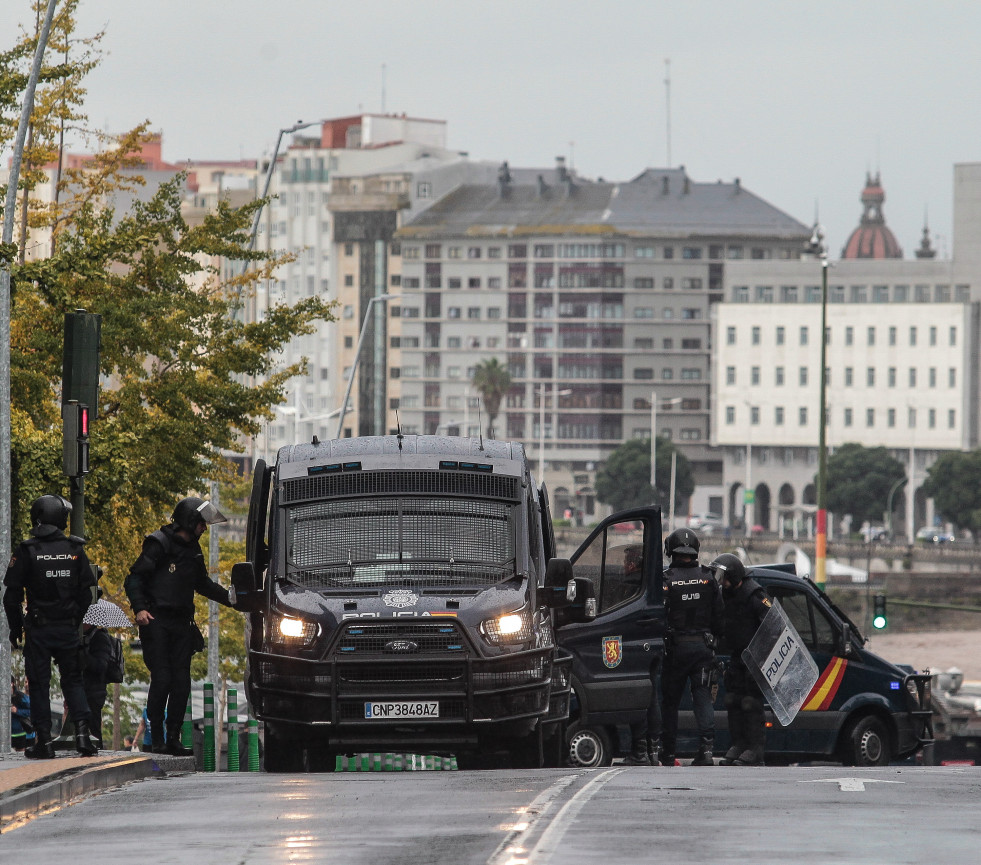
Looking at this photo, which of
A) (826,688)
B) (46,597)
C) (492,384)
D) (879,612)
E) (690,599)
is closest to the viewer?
(46,597)

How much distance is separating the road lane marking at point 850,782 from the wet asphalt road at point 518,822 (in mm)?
30

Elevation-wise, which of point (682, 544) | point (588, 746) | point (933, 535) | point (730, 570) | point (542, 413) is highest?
point (542, 413)

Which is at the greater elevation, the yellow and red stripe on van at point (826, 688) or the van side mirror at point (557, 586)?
the van side mirror at point (557, 586)

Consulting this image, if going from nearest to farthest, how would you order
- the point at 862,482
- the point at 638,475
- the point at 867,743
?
the point at 867,743, the point at 862,482, the point at 638,475

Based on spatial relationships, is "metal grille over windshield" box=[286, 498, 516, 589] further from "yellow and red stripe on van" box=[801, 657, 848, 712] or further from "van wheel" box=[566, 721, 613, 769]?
"yellow and red stripe on van" box=[801, 657, 848, 712]

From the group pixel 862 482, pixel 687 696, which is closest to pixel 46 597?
pixel 687 696

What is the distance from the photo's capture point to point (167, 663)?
14953 millimetres

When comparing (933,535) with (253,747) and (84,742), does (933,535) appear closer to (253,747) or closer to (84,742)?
(253,747)

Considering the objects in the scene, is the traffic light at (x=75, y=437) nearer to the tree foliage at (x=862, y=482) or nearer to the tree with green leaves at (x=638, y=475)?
the tree foliage at (x=862, y=482)

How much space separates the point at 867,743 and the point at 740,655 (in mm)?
3269

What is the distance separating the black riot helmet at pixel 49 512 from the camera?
13.5 metres

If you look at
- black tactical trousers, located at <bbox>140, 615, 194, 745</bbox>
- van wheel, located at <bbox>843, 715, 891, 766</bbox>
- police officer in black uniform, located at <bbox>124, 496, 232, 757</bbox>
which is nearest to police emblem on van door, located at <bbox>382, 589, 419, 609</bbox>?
police officer in black uniform, located at <bbox>124, 496, 232, 757</bbox>

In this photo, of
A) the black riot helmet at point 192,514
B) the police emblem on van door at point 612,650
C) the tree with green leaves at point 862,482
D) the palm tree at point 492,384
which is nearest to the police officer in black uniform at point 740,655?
the police emblem on van door at point 612,650

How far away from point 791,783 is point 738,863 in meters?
4.45
